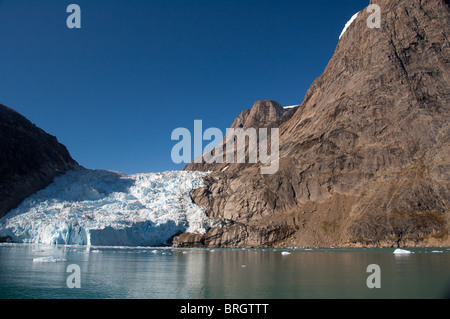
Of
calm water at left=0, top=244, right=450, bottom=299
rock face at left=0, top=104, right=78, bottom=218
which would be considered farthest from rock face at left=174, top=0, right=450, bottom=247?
calm water at left=0, top=244, right=450, bottom=299

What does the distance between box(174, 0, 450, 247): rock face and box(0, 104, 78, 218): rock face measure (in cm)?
3883

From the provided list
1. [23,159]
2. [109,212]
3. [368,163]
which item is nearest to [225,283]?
[109,212]

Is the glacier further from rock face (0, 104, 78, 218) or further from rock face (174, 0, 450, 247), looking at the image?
rock face (174, 0, 450, 247)

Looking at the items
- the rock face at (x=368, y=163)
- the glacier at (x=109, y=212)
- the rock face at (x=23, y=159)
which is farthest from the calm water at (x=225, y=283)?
the rock face at (x=23, y=159)

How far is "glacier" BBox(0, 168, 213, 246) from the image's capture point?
74375 millimetres

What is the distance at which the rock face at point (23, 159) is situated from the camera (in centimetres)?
8688

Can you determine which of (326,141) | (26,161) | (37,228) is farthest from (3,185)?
(326,141)

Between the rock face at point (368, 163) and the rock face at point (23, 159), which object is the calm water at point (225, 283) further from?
the rock face at point (23, 159)

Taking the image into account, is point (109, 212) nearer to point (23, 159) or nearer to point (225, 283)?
point (23, 159)

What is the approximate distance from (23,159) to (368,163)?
82028 millimetres

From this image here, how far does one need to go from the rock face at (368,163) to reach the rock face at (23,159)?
127ft

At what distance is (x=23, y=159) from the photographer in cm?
9544

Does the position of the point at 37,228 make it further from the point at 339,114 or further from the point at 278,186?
the point at 339,114
